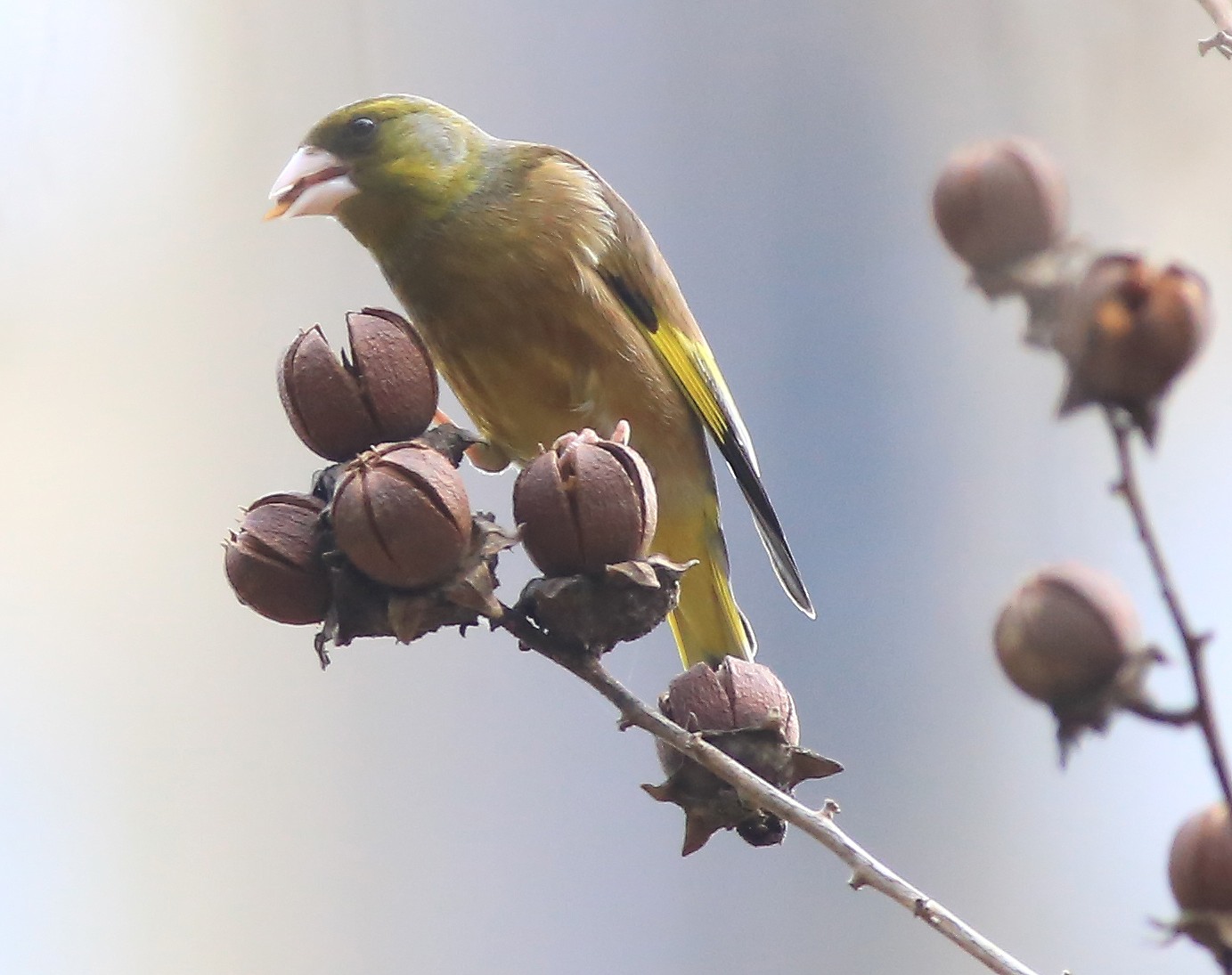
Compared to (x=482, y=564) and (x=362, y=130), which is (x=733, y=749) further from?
(x=362, y=130)

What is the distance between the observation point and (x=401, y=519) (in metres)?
0.52

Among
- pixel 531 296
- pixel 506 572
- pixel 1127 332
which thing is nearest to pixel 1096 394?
pixel 1127 332

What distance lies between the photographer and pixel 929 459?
1633 mm

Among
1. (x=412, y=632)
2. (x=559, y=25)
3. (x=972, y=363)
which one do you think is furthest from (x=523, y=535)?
(x=559, y=25)

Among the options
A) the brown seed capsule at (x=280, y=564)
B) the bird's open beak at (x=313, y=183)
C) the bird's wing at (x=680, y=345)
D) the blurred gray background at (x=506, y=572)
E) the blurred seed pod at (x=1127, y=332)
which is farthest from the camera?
the blurred gray background at (x=506, y=572)

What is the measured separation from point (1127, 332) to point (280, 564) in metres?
0.35

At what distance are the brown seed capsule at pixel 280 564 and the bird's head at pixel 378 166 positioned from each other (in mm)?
390

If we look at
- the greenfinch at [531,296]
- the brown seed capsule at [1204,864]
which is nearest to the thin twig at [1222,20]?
the brown seed capsule at [1204,864]

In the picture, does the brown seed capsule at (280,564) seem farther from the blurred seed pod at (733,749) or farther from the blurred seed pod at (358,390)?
the blurred seed pod at (733,749)

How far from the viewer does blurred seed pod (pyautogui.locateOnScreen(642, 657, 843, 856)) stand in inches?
21.9

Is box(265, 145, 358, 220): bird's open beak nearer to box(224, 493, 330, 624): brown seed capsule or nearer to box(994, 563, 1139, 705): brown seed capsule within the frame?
box(224, 493, 330, 624): brown seed capsule

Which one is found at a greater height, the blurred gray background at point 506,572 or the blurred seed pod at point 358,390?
the blurred seed pod at point 358,390

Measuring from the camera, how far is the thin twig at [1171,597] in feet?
1.10

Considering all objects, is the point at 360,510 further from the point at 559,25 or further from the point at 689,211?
the point at 559,25
